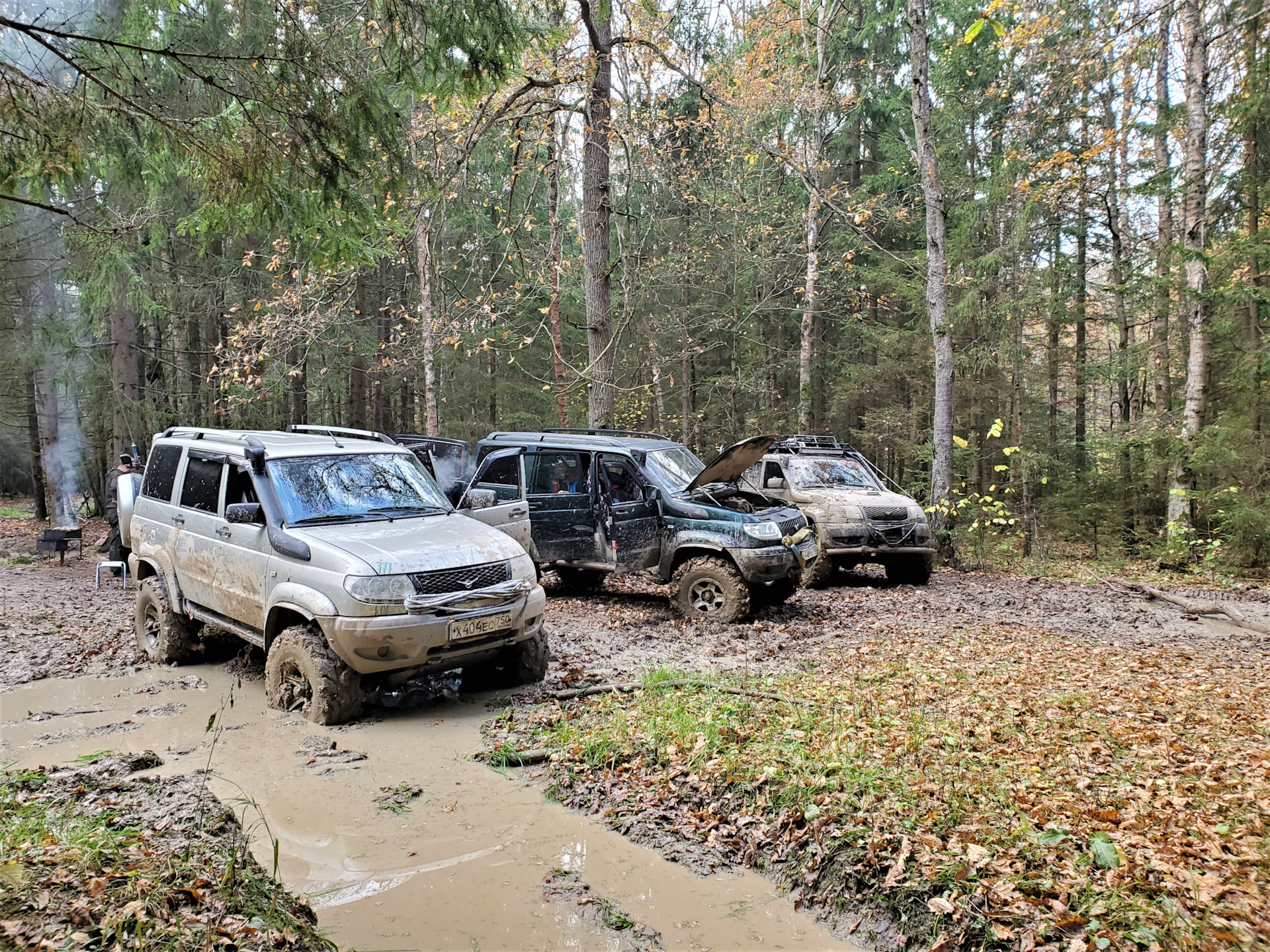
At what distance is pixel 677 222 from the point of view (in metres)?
23.1

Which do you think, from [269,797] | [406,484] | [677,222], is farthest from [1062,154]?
[269,797]

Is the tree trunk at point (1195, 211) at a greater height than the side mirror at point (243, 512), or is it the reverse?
the tree trunk at point (1195, 211)

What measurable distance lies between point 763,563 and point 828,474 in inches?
152

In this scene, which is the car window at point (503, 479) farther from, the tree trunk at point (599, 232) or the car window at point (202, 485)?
the car window at point (202, 485)

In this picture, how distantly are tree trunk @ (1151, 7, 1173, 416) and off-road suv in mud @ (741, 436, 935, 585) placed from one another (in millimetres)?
6000

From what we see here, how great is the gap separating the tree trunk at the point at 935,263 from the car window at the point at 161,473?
1138 cm

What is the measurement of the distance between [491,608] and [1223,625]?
870 centimetres

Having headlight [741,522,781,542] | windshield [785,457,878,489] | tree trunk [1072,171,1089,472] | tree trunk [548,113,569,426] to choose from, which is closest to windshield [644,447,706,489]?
headlight [741,522,781,542]

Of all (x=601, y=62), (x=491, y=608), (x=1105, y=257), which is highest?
(x=601, y=62)

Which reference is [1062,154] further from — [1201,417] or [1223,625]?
[1223,625]

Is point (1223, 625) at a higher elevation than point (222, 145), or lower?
lower

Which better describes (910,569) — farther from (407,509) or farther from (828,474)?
(407,509)

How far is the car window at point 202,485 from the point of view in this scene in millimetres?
6609

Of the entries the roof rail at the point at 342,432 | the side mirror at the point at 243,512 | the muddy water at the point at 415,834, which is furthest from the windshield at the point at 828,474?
the side mirror at the point at 243,512
